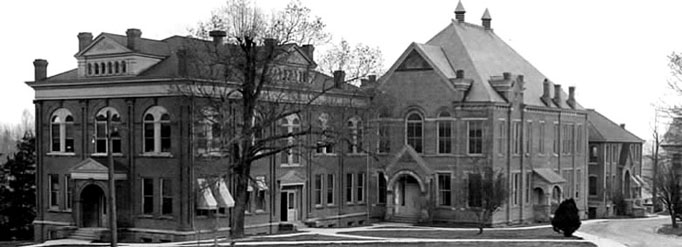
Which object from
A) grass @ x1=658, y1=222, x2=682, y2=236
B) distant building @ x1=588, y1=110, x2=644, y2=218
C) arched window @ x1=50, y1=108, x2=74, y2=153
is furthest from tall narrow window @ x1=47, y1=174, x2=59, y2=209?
distant building @ x1=588, y1=110, x2=644, y2=218

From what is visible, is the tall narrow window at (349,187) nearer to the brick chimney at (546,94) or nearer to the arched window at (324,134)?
the arched window at (324,134)

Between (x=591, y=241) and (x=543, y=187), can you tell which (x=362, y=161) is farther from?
(x=591, y=241)

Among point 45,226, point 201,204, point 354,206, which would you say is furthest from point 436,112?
point 45,226

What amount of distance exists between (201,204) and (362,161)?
639 inches

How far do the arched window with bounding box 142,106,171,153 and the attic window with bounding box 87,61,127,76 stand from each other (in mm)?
2616

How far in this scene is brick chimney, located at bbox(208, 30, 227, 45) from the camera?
37812 millimetres

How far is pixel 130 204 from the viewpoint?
1703 inches

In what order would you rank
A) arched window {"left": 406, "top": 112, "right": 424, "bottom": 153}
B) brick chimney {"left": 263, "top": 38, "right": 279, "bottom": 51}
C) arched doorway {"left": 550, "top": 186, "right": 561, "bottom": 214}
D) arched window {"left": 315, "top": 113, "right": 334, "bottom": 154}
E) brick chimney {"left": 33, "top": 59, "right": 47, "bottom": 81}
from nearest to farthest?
brick chimney {"left": 263, "top": 38, "right": 279, "bottom": 51} → arched window {"left": 315, "top": 113, "right": 334, "bottom": 154} → brick chimney {"left": 33, "top": 59, "right": 47, "bottom": 81} → arched window {"left": 406, "top": 112, "right": 424, "bottom": 153} → arched doorway {"left": 550, "top": 186, "right": 561, "bottom": 214}

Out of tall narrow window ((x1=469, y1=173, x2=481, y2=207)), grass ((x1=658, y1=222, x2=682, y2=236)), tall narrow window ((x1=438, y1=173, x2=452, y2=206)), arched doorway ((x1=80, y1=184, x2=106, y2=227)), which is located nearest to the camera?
arched doorway ((x1=80, y1=184, x2=106, y2=227))

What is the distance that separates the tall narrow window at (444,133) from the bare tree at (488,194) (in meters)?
5.01

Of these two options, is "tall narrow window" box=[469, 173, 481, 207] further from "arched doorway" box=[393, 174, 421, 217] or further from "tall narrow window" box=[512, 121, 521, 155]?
"tall narrow window" box=[512, 121, 521, 155]

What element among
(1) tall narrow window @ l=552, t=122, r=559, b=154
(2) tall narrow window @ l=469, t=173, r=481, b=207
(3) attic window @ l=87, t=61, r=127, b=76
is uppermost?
(3) attic window @ l=87, t=61, r=127, b=76

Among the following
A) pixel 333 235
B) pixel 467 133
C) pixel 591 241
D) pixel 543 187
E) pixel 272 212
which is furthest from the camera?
pixel 543 187

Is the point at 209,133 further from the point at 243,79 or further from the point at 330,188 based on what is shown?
the point at 330,188
